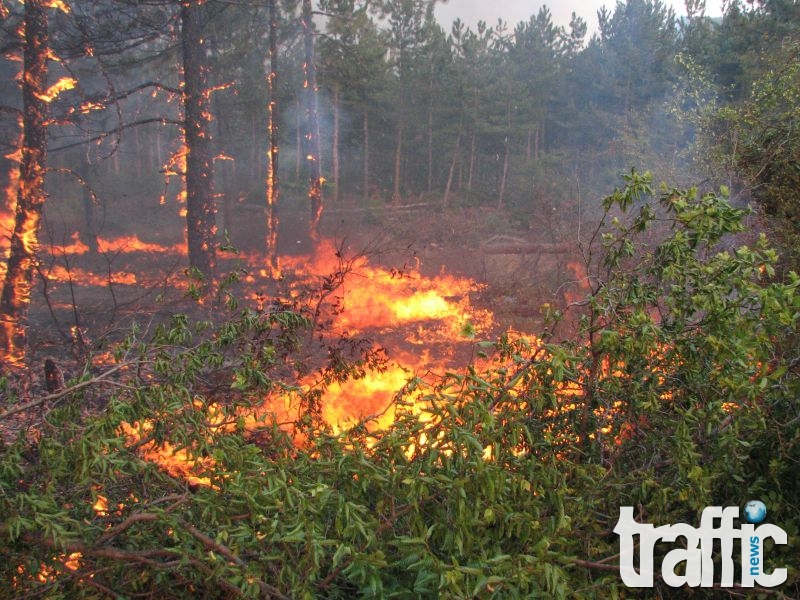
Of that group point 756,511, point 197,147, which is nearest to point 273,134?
point 197,147

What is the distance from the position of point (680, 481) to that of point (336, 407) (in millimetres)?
6457

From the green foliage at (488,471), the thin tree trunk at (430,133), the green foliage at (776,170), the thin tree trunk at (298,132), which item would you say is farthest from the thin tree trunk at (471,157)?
the green foliage at (488,471)

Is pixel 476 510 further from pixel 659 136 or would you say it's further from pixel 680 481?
pixel 659 136

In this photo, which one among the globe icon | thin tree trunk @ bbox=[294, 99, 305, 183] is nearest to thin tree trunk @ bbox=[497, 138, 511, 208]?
thin tree trunk @ bbox=[294, 99, 305, 183]

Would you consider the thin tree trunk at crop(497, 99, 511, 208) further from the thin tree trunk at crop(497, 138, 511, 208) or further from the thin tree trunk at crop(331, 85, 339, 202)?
the thin tree trunk at crop(331, 85, 339, 202)

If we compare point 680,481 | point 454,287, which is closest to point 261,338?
point 680,481

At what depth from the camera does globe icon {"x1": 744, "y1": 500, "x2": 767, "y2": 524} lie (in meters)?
3.00

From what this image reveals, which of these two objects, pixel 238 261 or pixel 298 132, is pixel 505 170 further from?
pixel 238 261

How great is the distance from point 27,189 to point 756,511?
35.9ft

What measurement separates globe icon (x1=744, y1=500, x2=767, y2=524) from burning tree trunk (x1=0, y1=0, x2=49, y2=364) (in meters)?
10.5

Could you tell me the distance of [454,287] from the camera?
64.9 feet

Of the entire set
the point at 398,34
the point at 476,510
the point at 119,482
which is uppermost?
the point at 398,34

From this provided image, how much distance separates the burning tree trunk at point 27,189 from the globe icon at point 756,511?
1048 centimetres

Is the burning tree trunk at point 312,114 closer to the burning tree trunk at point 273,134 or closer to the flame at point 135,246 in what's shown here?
the burning tree trunk at point 273,134
